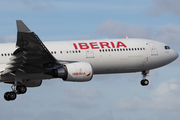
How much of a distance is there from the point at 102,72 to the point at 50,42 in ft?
20.7

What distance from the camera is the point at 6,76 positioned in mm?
35969

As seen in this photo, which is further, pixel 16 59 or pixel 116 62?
pixel 116 62

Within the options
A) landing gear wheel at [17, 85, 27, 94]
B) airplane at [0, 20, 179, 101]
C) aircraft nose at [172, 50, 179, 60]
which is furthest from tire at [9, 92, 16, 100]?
aircraft nose at [172, 50, 179, 60]

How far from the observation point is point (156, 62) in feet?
133

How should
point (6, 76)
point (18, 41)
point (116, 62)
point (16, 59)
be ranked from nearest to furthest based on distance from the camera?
point (18, 41), point (16, 59), point (6, 76), point (116, 62)

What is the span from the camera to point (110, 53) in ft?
125

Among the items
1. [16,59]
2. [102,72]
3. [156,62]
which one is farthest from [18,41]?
[156,62]

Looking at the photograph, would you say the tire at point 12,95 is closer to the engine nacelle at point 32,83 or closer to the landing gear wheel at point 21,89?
Answer: the landing gear wheel at point 21,89

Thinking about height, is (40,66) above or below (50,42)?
below

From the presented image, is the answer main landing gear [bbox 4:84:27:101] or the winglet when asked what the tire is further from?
the winglet

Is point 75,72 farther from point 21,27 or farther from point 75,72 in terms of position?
point 21,27

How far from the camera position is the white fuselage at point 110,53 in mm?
36969

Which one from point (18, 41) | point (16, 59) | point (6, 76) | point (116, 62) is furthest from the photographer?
point (116, 62)

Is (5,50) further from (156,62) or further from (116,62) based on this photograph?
(156,62)
